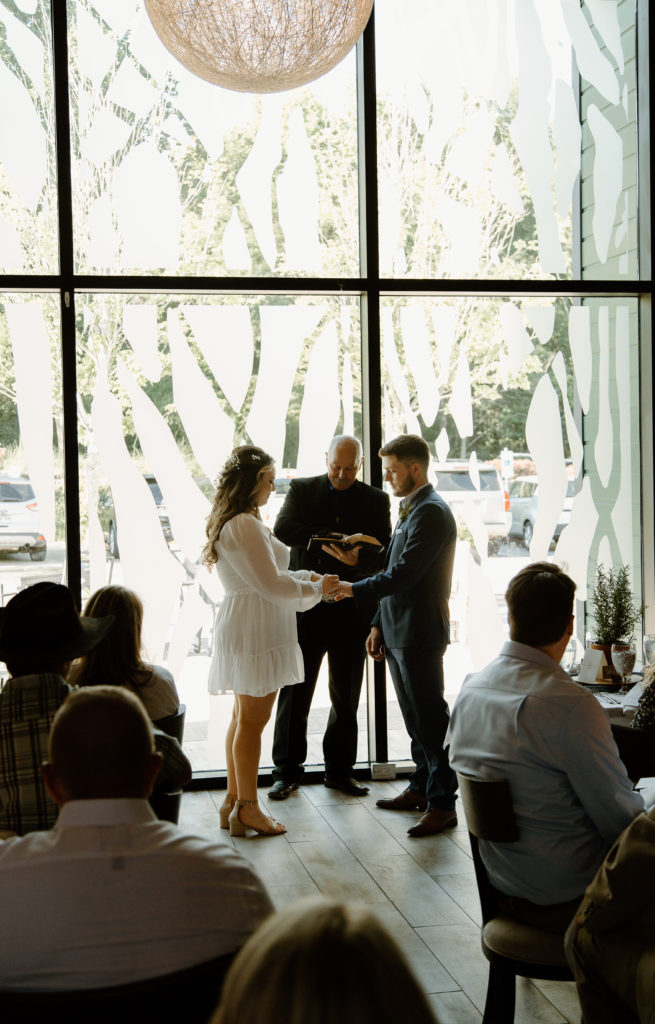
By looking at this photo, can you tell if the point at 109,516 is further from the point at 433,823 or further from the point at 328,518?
the point at 433,823

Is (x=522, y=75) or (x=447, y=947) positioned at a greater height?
(x=522, y=75)

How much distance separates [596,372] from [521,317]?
545 mm

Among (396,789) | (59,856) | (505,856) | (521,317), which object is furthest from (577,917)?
(521,317)

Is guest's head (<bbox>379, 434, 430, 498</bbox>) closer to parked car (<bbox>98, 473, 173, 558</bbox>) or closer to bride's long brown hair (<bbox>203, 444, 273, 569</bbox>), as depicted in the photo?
bride's long brown hair (<bbox>203, 444, 273, 569</bbox>)

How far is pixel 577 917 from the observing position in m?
2.14

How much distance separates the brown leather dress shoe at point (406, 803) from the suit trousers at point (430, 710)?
17 centimetres

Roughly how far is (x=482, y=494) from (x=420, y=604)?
1111 millimetres

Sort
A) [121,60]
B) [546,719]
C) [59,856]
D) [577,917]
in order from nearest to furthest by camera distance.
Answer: [59,856] → [577,917] → [546,719] → [121,60]

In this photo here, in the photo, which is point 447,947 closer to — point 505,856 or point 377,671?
point 505,856

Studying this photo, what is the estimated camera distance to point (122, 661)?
3271 millimetres

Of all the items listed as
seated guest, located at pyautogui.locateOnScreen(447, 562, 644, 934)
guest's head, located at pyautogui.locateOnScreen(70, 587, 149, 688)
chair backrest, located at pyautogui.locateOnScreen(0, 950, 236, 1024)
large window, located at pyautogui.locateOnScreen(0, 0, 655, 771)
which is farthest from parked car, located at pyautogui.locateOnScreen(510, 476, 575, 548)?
chair backrest, located at pyautogui.locateOnScreen(0, 950, 236, 1024)

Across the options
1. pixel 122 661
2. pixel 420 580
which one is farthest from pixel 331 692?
pixel 122 661

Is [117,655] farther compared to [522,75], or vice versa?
[522,75]

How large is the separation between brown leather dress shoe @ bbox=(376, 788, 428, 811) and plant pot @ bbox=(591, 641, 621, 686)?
51.9 inches
